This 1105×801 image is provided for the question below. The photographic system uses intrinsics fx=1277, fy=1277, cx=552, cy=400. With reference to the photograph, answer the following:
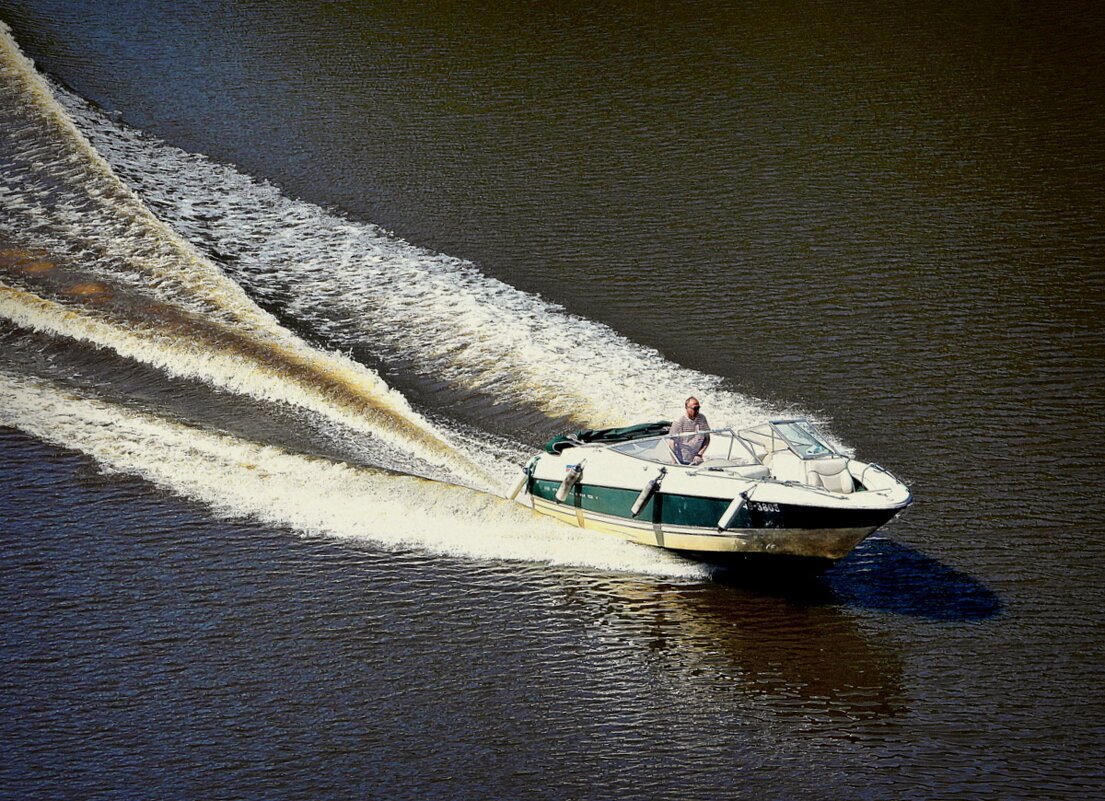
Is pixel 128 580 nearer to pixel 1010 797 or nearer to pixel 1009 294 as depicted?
pixel 1010 797

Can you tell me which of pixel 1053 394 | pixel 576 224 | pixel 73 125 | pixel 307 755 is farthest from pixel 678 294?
pixel 73 125

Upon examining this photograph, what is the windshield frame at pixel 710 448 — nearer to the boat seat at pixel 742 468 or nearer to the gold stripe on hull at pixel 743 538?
the boat seat at pixel 742 468

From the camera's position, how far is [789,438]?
16.3 m

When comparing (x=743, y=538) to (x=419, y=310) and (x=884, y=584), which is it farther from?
(x=419, y=310)

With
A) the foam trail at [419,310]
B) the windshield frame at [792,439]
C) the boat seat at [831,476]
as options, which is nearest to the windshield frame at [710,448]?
the windshield frame at [792,439]

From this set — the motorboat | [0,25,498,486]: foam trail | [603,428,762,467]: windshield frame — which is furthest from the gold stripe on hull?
[0,25,498,486]: foam trail

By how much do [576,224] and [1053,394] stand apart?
10.8 m

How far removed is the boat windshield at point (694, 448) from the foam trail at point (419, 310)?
6.50 ft

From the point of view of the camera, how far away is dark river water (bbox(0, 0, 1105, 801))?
1355 centimetres

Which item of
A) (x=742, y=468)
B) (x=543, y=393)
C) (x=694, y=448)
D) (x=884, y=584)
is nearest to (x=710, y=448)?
(x=694, y=448)

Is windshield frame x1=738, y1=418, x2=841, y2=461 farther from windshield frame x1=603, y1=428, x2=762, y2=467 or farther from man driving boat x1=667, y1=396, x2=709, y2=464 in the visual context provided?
man driving boat x1=667, y1=396, x2=709, y2=464

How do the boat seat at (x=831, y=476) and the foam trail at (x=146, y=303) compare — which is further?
the foam trail at (x=146, y=303)

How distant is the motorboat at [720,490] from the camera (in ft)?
49.8

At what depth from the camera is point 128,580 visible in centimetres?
1667
